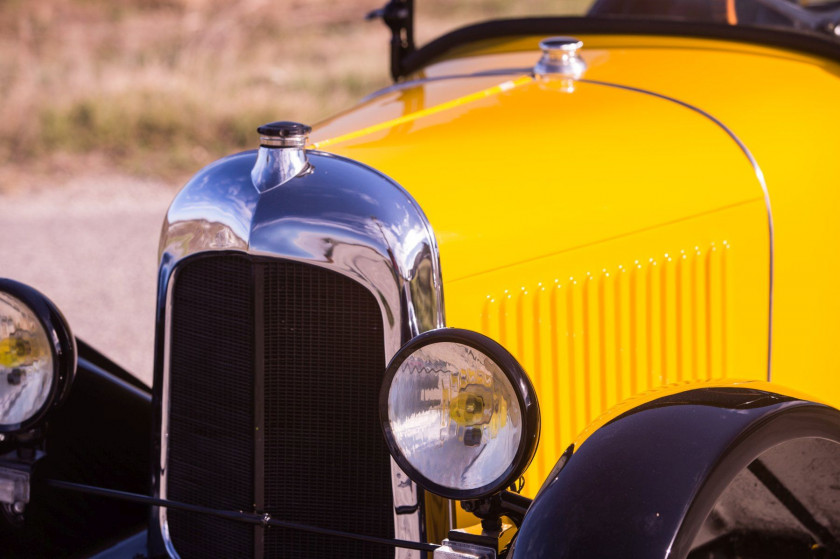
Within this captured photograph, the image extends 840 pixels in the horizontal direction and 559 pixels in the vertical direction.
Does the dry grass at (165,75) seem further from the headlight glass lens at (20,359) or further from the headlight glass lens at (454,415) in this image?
the headlight glass lens at (454,415)

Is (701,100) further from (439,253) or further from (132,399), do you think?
(132,399)

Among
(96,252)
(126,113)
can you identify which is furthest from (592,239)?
(126,113)

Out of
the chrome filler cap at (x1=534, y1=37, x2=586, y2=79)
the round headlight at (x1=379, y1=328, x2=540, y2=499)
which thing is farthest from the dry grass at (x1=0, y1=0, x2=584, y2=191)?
the round headlight at (x1=379, y1=328, x2=540, y2=499)

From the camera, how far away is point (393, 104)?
2.75 m

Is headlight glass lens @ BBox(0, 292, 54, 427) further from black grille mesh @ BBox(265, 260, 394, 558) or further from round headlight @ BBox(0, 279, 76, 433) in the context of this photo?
black grille mesh @ BBox(265, 260, 394, 558)

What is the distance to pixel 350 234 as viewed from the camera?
1.92 meters

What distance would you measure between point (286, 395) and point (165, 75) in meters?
8.72

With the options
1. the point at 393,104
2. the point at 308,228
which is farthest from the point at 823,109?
the point at 308,228

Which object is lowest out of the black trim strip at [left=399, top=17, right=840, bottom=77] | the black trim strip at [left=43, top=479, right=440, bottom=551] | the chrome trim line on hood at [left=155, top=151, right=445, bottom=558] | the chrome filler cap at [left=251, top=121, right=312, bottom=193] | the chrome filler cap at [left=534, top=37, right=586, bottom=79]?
the black trim strip at [left=43, top=479, right=440, bottom=551]

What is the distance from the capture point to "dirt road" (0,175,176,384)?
555 centimetres

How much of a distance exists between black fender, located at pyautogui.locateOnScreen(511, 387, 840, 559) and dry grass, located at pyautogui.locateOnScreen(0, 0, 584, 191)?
276 inches

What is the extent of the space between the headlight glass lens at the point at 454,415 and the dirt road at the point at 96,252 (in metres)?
3.41

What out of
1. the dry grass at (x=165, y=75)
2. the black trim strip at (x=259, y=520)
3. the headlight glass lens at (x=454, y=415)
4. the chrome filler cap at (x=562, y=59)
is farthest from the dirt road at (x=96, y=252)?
the headlight glass lens at (x=454, y=415)

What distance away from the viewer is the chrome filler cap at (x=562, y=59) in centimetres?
269
